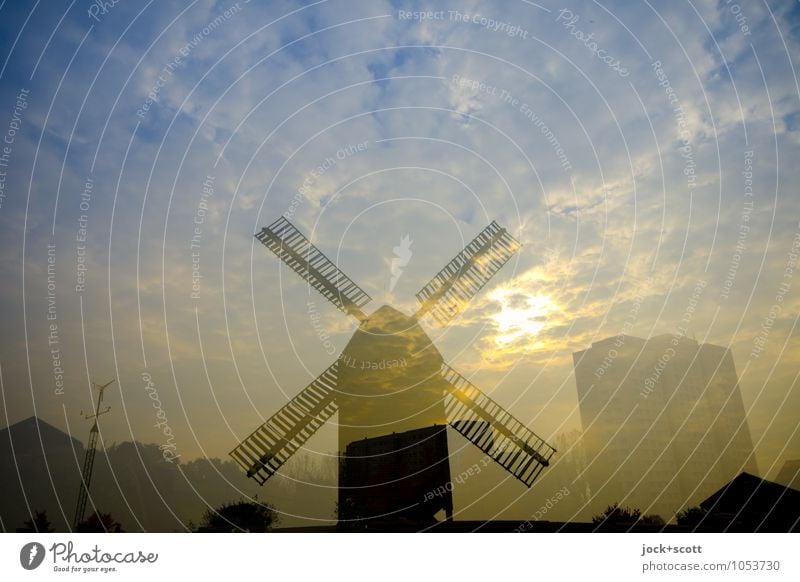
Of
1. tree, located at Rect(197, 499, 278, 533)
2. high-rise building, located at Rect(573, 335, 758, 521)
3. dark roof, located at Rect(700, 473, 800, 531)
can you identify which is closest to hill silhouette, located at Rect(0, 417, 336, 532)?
tree, located at Rect(197, 499, 278, 533)

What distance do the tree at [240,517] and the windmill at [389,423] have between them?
4.68 metres

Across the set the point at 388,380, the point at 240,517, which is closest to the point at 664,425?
the point at 240,517

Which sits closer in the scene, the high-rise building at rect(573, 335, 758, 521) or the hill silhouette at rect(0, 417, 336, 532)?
the hill silhouette at rect(0, 417, 336, 532)

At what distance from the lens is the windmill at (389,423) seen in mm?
15594

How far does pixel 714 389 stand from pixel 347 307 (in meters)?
140

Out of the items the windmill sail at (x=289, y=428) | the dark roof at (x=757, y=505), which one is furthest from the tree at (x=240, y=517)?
the dark roof at (x=757, y=505)

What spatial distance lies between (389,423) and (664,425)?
419 feet

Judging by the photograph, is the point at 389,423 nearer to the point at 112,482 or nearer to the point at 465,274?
the point at 465,274

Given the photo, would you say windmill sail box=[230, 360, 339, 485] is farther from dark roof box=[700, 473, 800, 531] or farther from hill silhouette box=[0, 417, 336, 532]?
hill silhouette box=[0, 417, 336, 532]

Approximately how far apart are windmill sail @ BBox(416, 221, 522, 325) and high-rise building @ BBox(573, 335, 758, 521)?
105 meters

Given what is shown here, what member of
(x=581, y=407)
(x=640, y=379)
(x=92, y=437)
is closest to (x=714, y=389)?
(x=640, y=379)

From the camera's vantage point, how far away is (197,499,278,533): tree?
1877 centimetres

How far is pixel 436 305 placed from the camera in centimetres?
1842

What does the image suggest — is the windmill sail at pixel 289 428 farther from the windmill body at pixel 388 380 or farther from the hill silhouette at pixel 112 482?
the hill silhouette at pixel 112 482
